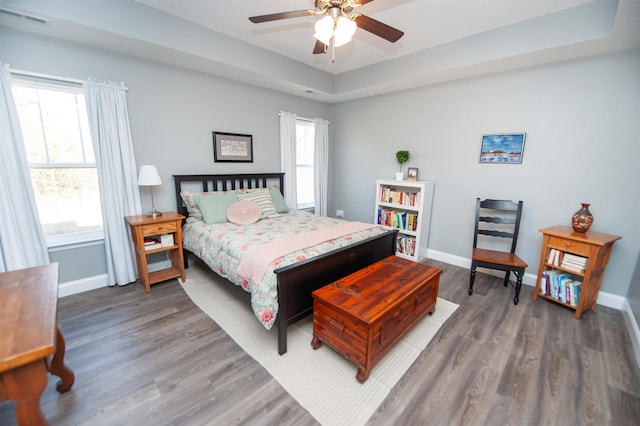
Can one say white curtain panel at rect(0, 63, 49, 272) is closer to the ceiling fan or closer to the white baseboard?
the ceiling fan

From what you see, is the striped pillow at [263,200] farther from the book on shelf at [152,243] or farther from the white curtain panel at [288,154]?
the book on shelf at [152,243]

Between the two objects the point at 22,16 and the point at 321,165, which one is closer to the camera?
the point at 22,16

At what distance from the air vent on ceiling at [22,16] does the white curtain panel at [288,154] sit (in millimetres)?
2631

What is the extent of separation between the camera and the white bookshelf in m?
3.68

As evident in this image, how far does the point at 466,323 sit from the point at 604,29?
108 inches

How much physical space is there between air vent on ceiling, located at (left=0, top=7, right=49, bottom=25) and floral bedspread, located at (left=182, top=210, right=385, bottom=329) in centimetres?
210

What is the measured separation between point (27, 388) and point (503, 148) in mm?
4205

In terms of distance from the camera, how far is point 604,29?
2.16 meters

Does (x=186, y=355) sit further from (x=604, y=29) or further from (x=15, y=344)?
(x=604, y=29)

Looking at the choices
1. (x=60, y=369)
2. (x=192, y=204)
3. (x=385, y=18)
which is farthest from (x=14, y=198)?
(x=385, y=18)

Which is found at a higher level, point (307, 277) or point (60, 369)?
point (307, 277)

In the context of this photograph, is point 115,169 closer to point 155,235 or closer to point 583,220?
point 155,235

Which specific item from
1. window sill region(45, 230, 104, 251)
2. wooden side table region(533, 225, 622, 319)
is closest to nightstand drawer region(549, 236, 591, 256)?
wooden side table region(533, 225, 622, 319)

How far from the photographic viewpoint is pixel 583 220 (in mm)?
2463
